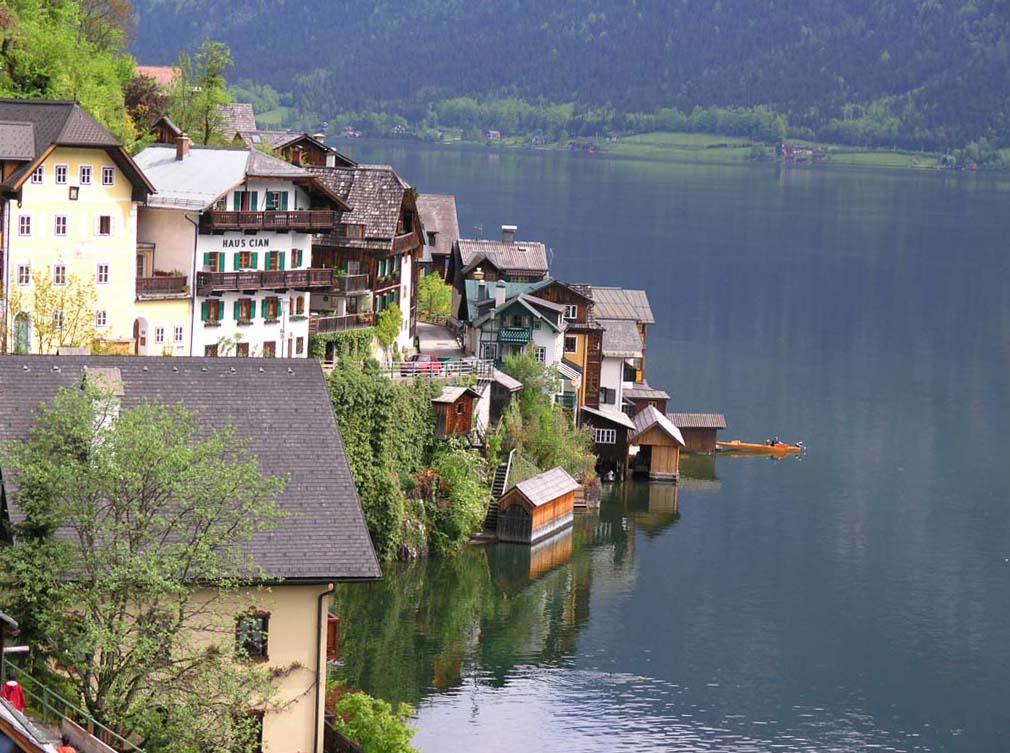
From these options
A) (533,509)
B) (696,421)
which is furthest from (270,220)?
(696,421)

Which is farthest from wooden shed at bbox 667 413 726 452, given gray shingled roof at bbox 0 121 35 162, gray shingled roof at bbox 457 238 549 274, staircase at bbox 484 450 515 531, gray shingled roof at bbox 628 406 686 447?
gray shingled roof at bbox 0 121 35 162

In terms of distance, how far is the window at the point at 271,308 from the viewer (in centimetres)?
7394

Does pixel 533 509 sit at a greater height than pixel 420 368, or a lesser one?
lesser

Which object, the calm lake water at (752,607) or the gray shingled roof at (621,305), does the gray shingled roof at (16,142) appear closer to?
the calm lake water at (752,607)

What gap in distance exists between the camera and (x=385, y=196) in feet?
267

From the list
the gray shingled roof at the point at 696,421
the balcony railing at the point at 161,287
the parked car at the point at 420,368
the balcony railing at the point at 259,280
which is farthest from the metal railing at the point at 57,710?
the gray shingled roof at the point at 696,421

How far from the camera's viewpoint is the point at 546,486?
75.8 meters

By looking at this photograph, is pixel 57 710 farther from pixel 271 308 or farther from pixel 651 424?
pixel 651 424

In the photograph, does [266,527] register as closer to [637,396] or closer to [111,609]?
[111,609]

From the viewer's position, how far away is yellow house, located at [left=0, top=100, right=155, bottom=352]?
64.6 meters

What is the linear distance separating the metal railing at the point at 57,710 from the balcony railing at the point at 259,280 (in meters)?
38.4

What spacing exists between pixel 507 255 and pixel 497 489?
78.1 feet

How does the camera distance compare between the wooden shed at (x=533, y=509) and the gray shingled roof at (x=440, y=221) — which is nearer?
the wooden shed at (x=533, y=509)

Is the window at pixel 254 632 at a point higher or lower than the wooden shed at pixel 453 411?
higher
